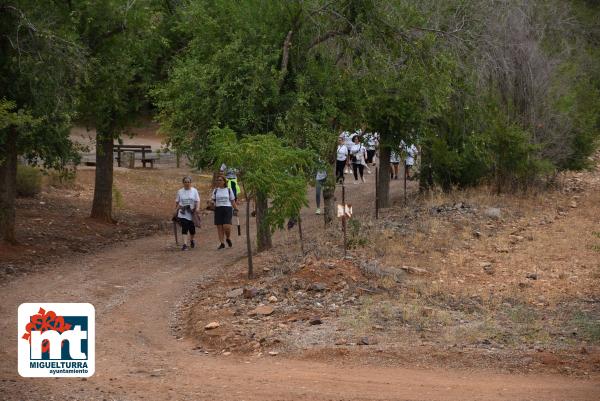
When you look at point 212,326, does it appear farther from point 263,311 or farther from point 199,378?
point 199,378

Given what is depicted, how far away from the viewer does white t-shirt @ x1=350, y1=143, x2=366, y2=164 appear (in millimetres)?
32375

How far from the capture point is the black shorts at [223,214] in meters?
21.0

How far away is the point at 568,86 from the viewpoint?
2978cm

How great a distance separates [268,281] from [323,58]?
558cm

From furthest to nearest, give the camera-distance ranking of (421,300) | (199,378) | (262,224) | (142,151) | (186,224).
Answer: (142,151)
(186,224)
(262,224)
(421,300)
(199,378)

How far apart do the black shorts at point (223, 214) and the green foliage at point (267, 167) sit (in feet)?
12.8

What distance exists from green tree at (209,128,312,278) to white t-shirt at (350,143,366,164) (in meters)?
15.3

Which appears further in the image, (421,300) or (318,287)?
(318,287)

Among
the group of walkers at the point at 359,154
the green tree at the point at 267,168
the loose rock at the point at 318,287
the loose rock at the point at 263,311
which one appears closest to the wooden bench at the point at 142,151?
the group of walkers at the point at 359,154

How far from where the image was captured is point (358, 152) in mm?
33125

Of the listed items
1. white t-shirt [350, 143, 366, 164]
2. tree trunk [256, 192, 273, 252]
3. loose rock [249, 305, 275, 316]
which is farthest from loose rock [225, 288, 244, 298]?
white t-shirt [350, 143, 366, 164]

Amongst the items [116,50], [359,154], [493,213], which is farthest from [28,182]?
[493,213]

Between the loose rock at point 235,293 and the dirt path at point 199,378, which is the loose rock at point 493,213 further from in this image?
the dirt path at point 199,378

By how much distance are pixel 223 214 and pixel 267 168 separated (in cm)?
479
